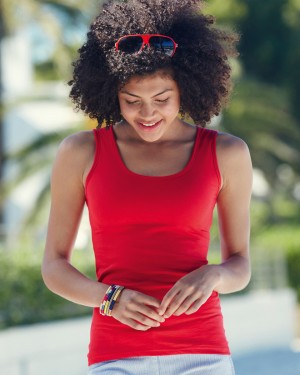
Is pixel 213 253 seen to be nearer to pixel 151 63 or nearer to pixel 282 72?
pixel 151 63

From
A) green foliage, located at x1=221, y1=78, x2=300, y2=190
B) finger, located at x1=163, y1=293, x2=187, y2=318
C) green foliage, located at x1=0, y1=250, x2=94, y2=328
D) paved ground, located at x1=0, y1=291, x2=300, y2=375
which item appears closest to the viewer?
finger, located at x1=163, y1=293, x2=187, y2=318

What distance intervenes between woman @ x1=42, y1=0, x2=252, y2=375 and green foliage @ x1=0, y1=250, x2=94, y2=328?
6.30 m

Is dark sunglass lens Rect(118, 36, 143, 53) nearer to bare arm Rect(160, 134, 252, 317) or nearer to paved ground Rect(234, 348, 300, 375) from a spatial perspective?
bare arm Rect(160, 134, 252, 317)

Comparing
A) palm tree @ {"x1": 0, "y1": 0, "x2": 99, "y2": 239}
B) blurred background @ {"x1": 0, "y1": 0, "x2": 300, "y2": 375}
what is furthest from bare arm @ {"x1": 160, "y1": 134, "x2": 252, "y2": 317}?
palm tree @ {"x1": 0, "y1": 0, "x2": 99, "y2": 239}

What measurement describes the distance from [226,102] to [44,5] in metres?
12.4

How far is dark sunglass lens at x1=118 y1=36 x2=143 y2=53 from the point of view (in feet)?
9.28

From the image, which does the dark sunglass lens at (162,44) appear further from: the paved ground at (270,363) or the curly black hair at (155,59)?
the paved ground at (270,363)

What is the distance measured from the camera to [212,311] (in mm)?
2803

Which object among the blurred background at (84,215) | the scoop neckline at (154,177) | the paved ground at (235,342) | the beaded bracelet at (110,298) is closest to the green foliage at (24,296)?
the blurred background at (84,215)

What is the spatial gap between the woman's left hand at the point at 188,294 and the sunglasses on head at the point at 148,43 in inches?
25.0

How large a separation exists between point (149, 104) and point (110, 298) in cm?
55

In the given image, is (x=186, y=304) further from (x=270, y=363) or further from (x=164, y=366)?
(x=270, y=363)

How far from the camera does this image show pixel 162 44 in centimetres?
283

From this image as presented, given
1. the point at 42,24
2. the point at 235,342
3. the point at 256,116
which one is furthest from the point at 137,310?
the point at 256,116
